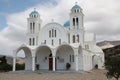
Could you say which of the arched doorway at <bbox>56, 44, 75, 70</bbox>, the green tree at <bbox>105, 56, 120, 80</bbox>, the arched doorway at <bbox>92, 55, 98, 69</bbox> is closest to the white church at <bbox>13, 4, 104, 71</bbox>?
the arched doorway at <bbox>56, 44, 75, 70</bbox>

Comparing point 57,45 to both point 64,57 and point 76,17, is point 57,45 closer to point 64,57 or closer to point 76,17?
point 64,57

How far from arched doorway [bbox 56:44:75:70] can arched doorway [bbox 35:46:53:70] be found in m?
1.42

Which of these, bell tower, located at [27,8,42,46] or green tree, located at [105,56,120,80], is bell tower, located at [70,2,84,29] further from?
green tree, located at [105,56,120,80]

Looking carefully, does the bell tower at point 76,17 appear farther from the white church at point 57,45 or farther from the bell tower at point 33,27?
the bell tower at point 33,27

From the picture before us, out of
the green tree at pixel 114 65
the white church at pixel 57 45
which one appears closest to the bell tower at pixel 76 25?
the white church at pixel 57 45

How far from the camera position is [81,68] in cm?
3512

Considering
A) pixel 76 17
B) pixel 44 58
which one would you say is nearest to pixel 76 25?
pixel 76 17

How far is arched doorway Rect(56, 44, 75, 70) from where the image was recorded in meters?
35.4

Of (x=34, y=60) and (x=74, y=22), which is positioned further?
(x=74, y=22)

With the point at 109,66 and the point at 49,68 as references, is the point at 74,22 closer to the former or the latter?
the point at 49,68

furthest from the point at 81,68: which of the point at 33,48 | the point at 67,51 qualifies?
the point at 33,48

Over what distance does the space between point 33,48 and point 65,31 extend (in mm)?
6108

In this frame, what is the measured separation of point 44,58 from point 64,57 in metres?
3.76

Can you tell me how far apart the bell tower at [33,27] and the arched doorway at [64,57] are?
17.6ft
